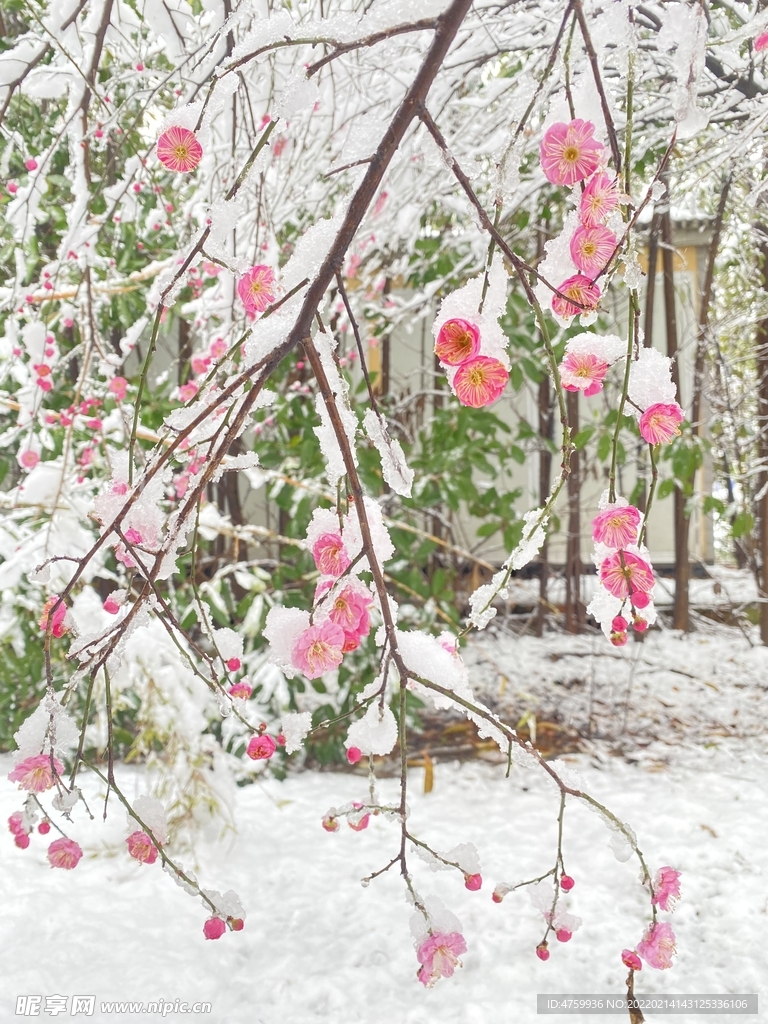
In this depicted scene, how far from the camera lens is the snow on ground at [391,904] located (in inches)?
46.0

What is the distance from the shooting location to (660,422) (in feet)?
1.53

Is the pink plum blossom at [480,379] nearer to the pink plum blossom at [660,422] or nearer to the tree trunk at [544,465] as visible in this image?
the pink plum blossom at [660,422]

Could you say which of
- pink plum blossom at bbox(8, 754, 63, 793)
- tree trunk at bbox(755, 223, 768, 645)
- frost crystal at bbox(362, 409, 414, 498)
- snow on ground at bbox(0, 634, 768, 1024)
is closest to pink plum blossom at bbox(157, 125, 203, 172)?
frost crystal at bbox(362, 409, 414, 498)

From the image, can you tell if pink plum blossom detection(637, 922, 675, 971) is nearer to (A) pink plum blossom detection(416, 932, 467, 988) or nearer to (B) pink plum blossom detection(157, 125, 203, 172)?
(A) pink plum blossom detection(416, 932, 467, 988)

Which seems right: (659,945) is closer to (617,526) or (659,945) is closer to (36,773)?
(617,526)

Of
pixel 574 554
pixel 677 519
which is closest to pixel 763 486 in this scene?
pixel 677 519

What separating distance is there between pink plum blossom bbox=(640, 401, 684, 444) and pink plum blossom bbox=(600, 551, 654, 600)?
0.26 ft

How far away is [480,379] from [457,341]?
1.1 inches

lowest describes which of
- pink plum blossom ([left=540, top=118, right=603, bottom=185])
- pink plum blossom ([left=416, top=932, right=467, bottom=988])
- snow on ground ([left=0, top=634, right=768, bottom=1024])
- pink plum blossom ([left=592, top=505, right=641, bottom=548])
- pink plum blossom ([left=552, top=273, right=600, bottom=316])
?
snow on ground ([left=0, top=634, right=768, bottom=1024])

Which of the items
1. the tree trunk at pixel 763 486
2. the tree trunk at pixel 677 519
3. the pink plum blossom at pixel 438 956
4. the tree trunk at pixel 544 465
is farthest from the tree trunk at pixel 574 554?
the pink plum blossom at pixel 438 956

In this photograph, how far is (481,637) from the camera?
3.05 m

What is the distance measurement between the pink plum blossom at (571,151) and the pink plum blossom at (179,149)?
0.24m

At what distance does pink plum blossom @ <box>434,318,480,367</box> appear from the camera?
0.42 m

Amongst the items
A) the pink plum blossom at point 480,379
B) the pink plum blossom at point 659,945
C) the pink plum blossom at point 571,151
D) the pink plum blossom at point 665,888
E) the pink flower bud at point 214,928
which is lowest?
the pink plum blossom at point 659,945
